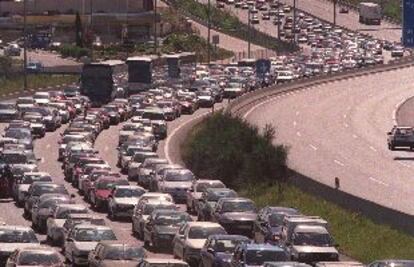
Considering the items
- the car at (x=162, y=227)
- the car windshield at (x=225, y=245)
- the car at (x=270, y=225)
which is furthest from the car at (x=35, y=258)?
the car at (x=162, y=227)

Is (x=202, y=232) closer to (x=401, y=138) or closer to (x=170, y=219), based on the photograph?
(x=170, y=219)

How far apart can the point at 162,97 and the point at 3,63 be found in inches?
1030

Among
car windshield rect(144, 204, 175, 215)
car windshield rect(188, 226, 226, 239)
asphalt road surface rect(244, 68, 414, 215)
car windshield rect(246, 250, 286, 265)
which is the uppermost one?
car windshield rect(246, 250, 286, 265)

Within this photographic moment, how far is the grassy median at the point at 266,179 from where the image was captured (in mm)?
41188

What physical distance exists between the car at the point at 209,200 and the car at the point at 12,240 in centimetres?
886

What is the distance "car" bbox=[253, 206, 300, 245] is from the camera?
133ft

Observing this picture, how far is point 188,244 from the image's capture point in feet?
126

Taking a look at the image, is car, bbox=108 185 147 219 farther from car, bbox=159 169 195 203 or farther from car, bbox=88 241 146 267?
car, bbox=88 241 146 267

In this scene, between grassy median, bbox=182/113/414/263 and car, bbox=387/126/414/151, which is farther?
car, bbox=387/126/414/151

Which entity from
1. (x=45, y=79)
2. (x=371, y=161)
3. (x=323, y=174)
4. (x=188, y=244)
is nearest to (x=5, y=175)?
(x=323, y=174)

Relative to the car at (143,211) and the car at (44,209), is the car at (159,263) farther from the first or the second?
the car at (44,209)

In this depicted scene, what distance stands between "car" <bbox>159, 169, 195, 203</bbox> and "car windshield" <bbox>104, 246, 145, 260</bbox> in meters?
18.8

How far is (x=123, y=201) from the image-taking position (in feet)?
165

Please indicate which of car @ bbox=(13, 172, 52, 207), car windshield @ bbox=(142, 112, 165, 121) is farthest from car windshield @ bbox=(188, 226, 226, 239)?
car windshield @ bbox=(142, 112, 165, 121)
